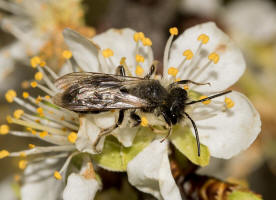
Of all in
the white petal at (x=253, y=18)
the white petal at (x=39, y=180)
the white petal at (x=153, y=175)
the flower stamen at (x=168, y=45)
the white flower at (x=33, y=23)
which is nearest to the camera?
the white petal at (x=153, y=175)

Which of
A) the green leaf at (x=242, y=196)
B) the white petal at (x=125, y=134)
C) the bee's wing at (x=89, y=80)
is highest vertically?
the bee's wing at (x=89, y=80)

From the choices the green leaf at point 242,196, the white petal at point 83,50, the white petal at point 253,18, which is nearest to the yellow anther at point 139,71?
the white petal at point 83,50

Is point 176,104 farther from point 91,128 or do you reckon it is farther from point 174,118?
point 91,128

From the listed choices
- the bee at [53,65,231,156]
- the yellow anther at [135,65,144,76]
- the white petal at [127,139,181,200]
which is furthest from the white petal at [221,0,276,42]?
the white petal at [127,139,181,200]

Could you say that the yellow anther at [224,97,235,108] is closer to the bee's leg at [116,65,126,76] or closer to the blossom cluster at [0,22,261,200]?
the blossom cluster at [0,22,261,200]

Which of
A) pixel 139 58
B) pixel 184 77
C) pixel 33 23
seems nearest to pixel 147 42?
pixel 139 58

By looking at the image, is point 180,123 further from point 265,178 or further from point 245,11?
point 245,11

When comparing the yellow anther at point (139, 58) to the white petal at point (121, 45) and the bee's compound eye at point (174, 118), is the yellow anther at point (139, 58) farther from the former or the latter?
the bee's compound eye at point (174, 118)
